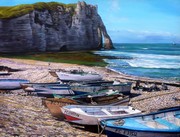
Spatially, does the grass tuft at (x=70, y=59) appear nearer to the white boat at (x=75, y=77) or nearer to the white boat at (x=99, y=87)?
the white boat at (x=75, y=77)

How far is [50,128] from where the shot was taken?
16875 mm

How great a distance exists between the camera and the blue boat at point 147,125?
1450cm

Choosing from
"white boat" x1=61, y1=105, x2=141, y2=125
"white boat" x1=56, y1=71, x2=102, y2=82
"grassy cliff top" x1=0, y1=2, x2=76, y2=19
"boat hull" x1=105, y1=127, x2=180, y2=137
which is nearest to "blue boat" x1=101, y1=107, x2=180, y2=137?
"boat hull" x1=105, y1=127, x2=180, y2=137

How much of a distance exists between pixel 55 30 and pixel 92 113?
7625 cm

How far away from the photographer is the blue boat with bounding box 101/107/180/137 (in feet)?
47.6

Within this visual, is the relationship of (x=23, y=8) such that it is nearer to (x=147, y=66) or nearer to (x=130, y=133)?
(x=147, y=66)

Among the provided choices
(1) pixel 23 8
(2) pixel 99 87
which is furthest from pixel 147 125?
(1) pixel 23 8

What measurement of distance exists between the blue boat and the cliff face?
66.1 meters

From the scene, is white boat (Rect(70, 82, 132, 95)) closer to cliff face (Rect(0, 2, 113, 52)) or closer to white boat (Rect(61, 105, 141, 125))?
white boat (Rect(61, 105, 141, 125))

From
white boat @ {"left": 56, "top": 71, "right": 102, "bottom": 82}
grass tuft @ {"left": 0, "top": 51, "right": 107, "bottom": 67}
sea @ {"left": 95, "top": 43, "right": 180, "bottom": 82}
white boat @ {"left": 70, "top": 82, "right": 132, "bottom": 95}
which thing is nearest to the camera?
white boat @ {"left": 70, "top": 82, "right": 132, "bottom": 95}

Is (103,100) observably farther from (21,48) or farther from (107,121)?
(21,48)

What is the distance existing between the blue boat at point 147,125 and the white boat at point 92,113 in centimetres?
156

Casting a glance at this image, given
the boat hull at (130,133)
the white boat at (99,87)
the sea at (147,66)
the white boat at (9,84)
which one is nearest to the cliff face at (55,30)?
the sea at (147,66)

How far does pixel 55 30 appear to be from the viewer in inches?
3652
